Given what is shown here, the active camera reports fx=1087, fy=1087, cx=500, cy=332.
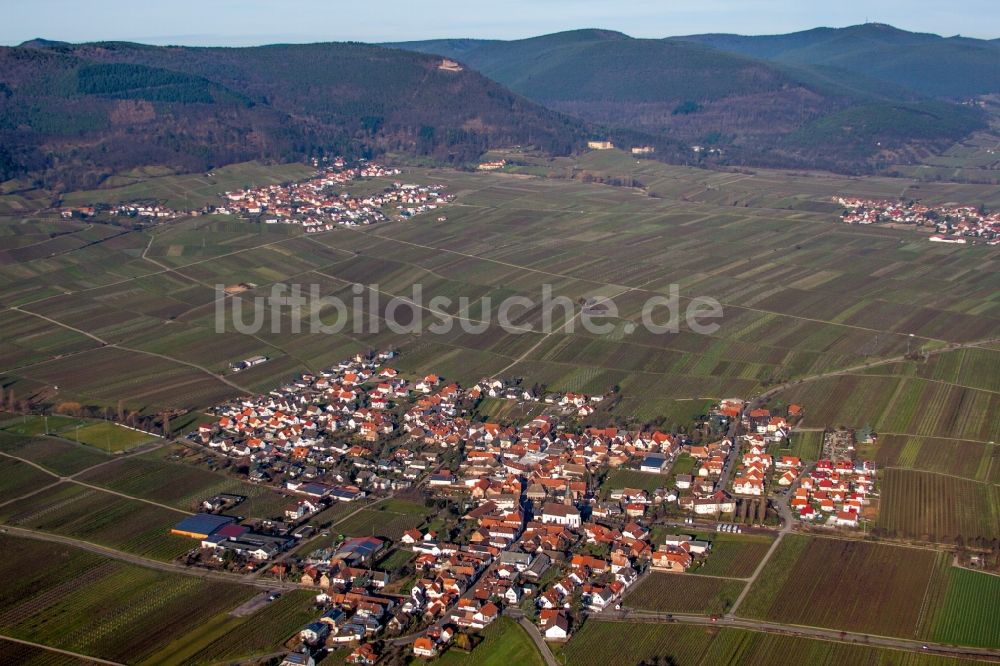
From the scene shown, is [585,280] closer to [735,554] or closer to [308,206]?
[735,554]

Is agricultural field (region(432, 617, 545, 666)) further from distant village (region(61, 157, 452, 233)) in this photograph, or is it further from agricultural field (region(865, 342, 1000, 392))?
distant village (region(61, 157, 452, 233))

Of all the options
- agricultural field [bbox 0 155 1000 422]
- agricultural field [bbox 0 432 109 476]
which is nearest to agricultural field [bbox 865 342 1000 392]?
agricultural field [bbox 0 155 1000 422]

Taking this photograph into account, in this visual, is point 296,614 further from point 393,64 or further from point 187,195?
point 393,64

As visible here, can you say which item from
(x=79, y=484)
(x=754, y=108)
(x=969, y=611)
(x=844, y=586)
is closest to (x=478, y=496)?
(x=844, y=586)

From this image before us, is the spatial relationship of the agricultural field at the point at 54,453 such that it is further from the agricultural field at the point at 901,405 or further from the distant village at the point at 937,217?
the distant village at the point at 937,217

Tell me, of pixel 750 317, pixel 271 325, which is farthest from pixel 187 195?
pixel 750 317

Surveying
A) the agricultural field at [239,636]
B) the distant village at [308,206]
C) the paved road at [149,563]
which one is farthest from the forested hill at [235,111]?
the agricultural field at [239,636]
